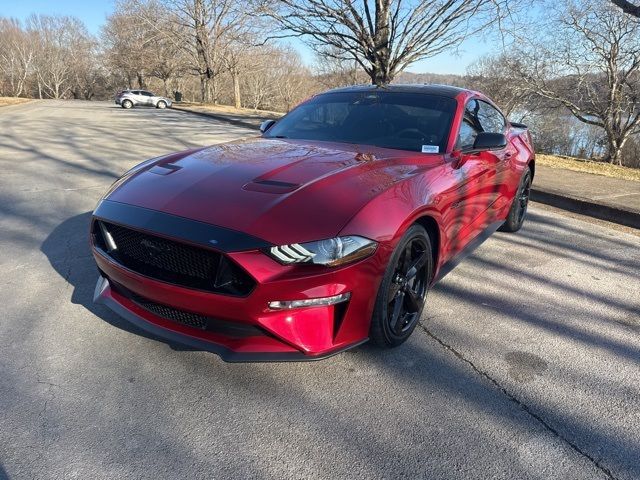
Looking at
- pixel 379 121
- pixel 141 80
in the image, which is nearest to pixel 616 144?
pixel 379 121

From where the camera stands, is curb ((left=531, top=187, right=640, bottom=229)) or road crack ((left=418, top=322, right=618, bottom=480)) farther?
curb ((left=531, top=187, right=640, bottom=229))

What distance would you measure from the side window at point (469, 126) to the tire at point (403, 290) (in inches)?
44.0

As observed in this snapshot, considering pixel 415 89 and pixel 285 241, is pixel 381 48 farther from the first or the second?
pixel 285 241

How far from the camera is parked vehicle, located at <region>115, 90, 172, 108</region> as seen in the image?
35562 millimetres

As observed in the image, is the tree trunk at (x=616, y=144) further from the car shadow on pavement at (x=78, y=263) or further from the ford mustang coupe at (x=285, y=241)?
the car shadow on pavement at (x=78, y=263)

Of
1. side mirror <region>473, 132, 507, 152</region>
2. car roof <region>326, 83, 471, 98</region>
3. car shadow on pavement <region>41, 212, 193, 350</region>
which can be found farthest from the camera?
car roof <region>326, 83, 471, 98</region>

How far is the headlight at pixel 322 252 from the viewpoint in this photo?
81.7 inches

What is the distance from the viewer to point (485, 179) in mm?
3766

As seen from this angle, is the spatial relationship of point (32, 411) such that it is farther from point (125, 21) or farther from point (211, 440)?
point (125, 21)

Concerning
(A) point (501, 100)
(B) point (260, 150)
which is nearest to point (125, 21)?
(A) point (501, 100)

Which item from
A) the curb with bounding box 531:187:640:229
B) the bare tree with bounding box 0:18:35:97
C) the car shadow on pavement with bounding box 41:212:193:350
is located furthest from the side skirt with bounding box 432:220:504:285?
the bare tree with bounding box 0:18:35:97

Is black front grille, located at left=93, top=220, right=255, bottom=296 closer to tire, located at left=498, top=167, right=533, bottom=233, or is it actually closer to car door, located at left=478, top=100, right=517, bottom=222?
car door, located at left=478, top=100, right=517, bottom=222

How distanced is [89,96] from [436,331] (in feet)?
256

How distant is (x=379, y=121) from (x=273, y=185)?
153 centimetres
